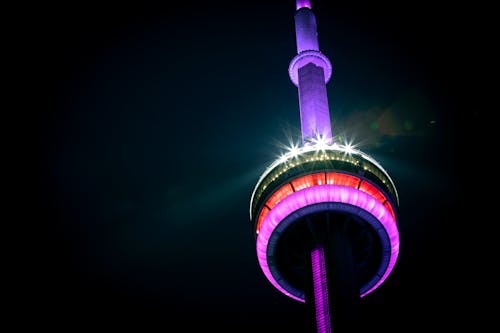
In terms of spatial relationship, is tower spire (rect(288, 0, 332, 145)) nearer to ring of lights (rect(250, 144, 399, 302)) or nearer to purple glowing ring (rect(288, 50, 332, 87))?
purple glowing ring (rect(288, 50, 332, 87))

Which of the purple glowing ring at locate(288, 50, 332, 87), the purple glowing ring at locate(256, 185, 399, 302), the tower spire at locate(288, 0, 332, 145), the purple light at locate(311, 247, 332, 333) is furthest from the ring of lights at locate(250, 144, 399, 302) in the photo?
the purple glowing ring at locate(288, 50, 332, 87)

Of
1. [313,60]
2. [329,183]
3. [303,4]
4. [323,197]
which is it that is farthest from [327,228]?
[303,4]

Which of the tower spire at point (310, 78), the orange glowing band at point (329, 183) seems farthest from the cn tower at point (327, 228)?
the tower spire at point (310, 78)

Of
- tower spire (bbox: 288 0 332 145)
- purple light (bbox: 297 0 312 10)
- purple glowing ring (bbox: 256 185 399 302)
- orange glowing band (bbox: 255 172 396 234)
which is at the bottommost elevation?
purple glowing ring (bbox: 256 185 399 302)

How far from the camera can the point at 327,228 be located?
29.5 metres

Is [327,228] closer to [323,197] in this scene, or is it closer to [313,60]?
[323,197]

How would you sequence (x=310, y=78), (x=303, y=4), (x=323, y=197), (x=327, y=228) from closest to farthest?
1. (x=323, y=197)
2. (x=327, y=228)
3. (x=310, y=78)
4. (x=303, y=4)

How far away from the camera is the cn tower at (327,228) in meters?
27.1

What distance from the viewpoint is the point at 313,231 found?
29.8 meters

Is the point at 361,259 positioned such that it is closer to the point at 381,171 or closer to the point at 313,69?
the point at 381,171

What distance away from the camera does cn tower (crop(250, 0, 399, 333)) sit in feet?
88.8

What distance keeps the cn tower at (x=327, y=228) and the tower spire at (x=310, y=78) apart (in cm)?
294

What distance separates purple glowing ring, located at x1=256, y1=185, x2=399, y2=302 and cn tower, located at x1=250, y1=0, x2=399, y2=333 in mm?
50

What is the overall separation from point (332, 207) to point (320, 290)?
15.3 ft
